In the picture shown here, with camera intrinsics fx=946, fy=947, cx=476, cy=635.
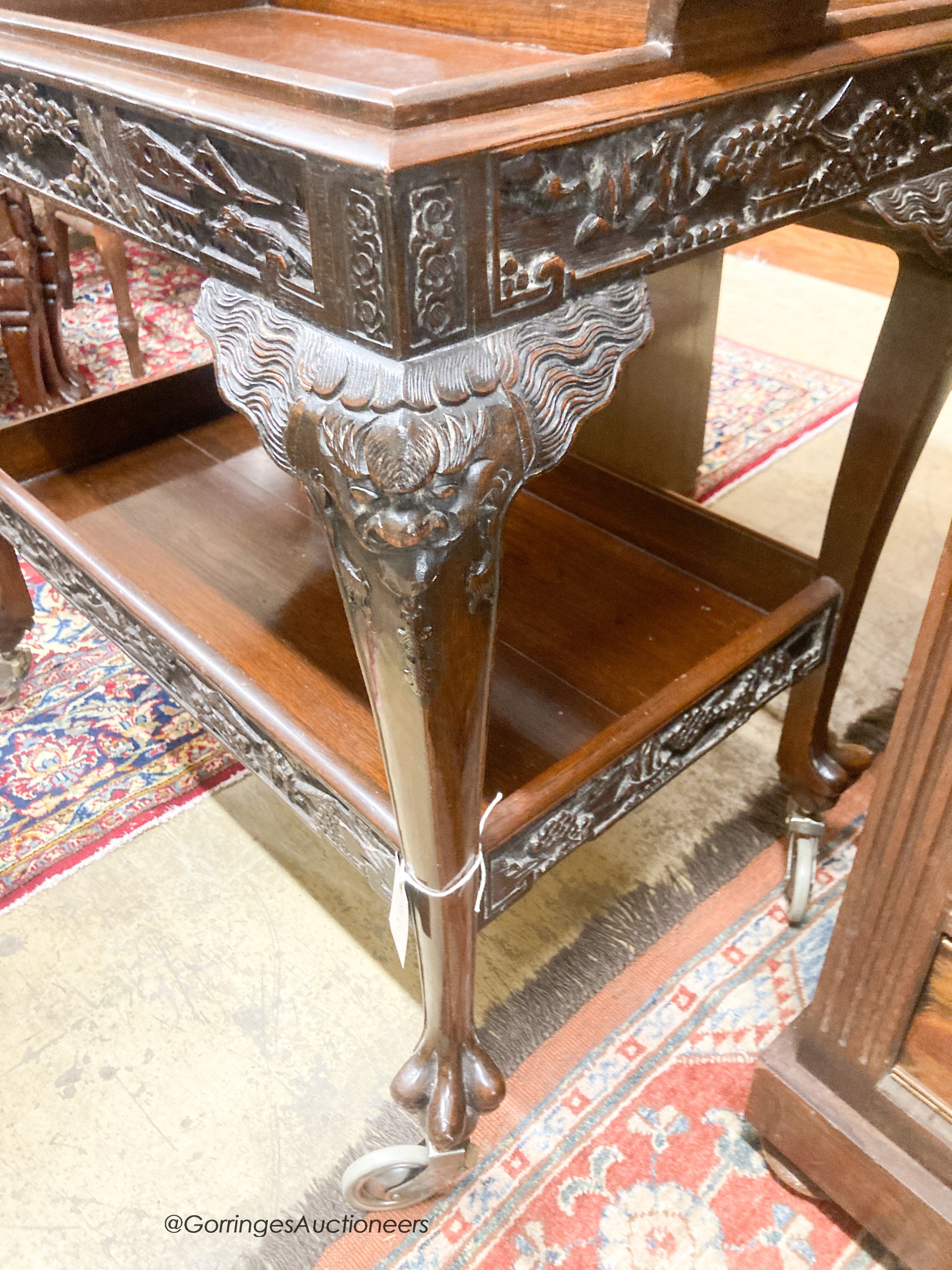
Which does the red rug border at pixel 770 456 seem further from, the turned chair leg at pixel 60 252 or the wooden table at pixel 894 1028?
the turned chair leg at pixel 60 252

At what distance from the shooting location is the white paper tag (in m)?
0.70

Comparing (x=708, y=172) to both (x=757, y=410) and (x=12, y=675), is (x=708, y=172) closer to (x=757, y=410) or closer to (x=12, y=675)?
(x=12, y=675)

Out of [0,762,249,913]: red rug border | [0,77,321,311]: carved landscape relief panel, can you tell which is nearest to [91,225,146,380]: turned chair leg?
[0,762,249,913]: red rug border

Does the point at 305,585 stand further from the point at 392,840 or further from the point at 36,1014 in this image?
the point at 36,1014

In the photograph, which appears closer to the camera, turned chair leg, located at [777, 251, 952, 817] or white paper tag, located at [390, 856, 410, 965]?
white paper tag, located at [390, 856, 410, 965]

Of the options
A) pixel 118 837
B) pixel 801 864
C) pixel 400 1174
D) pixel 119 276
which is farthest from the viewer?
pixel 119 276

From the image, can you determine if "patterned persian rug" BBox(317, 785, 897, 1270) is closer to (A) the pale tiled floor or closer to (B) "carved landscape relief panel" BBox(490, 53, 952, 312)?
(A) the pale tiled floor

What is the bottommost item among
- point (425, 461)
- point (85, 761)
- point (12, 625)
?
point (85, 761)

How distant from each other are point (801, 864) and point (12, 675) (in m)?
1.12

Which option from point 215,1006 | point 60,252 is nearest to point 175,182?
point 215,1006

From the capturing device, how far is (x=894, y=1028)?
720 millimetres

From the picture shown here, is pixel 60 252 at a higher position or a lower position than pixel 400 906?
lower

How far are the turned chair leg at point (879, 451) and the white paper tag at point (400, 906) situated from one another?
0.54m

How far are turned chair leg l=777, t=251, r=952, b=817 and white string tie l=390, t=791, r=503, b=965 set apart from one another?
1.57 ft
